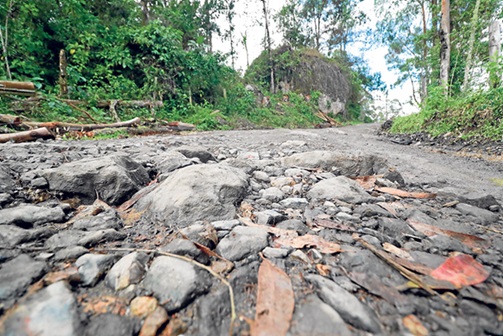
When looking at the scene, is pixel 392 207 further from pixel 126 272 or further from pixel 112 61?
pixel 112 61

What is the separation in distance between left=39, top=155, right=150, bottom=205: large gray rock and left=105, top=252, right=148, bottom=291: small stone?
73cm

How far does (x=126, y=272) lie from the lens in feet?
2.35

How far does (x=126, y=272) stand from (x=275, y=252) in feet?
1.67

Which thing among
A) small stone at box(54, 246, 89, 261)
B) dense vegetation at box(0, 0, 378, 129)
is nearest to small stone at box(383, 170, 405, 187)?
small stone at box(54, 246, 89, 261)

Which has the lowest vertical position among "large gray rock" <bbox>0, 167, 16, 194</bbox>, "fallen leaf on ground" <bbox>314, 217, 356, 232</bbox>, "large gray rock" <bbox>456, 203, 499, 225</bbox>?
"large gray rock" <bbox>456, 203, 499, 225</bbox>

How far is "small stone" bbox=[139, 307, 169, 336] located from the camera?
55 centimetres

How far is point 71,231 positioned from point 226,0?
61.5 feet

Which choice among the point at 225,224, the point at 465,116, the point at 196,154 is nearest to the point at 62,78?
the point at 196,154

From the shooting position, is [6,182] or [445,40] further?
[445,40]

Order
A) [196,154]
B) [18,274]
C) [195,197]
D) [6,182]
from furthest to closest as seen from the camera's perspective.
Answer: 1. [196,154]
2. [6,182]
3. [195,197]
4. [18,274]

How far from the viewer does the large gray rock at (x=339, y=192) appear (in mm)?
1329

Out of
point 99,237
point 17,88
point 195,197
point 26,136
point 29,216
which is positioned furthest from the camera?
point 17,88

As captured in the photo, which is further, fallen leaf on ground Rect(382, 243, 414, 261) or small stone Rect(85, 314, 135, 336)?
fallen leaf on ground Rect(382, 243, 414, 261)

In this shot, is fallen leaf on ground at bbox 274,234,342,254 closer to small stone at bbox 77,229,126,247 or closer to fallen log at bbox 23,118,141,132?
small stone at bbox 77,229,126,247
